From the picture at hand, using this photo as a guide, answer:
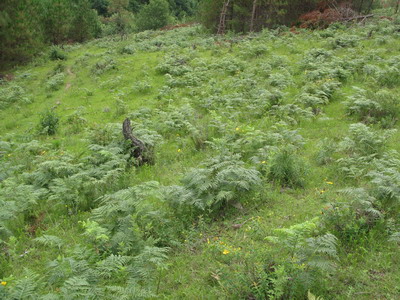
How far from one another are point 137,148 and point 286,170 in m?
4.15

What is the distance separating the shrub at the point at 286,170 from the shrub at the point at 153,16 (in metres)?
49.7

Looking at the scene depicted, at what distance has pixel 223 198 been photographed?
6035mm

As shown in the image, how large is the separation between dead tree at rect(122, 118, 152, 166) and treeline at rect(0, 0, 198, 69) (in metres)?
22.0

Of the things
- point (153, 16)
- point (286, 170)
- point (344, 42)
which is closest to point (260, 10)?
point (344, 42)

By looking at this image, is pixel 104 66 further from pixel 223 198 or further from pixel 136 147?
pixel 223 198

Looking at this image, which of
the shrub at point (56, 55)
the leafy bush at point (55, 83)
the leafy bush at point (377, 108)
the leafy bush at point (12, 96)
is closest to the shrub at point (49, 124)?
the leafy bush at point (12, 96)

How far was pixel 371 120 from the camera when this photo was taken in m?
9.41

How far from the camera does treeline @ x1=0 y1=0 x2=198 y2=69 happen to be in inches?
1023

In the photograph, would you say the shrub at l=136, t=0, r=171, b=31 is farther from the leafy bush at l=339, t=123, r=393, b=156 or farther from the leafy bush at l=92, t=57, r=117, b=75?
the leafy bush at l=339, t=123, r=393, b=156

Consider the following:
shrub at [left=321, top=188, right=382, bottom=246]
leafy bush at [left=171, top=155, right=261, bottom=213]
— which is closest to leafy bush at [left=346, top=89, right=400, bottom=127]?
shrub at [left=321, top=188, right=382, bottom=246]

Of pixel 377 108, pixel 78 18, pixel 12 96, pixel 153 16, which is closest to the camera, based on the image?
pixel 377 108

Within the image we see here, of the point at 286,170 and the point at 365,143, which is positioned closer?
the point at 286,170

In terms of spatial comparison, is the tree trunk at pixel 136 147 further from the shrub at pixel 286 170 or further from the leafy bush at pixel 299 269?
the leafy bush at pixel 299 269

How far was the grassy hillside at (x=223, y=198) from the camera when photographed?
13.9 ft
